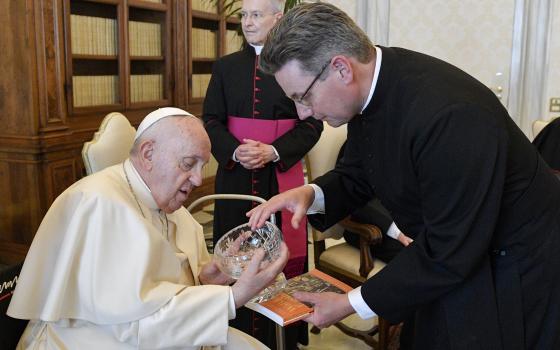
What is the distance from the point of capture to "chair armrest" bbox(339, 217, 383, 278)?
113 inches

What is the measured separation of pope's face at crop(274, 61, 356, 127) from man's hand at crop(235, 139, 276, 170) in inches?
45.8

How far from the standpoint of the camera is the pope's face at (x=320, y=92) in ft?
4.76

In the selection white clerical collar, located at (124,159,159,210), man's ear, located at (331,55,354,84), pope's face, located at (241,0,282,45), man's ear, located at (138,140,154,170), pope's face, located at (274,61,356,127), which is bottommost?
white clerical collar, located at (124,159,159,210)

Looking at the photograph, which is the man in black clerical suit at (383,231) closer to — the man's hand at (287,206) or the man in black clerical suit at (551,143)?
the man's hand at (287,206)

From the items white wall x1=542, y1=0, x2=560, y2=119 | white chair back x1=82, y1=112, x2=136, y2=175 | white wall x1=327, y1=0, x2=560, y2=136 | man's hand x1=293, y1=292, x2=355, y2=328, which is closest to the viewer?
man's hand x1=293, y1=292, x2=355, y2=328

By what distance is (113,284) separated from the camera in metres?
1.61

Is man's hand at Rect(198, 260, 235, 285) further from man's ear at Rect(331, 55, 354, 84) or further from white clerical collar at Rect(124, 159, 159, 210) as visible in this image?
man's ear at Rect(331, 55, 354, 84)

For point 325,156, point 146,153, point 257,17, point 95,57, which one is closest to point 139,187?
point 146,153

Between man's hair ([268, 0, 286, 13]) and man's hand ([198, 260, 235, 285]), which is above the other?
man's hair ([268, 0, 286, 13])

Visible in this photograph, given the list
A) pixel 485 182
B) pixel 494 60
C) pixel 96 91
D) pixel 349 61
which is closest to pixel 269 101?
pixel 349 61

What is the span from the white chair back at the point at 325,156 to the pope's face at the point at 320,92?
155cm

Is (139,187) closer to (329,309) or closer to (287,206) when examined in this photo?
(287,206)

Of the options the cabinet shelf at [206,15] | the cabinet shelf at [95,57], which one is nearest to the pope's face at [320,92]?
the cabinet shelf at [95,57]

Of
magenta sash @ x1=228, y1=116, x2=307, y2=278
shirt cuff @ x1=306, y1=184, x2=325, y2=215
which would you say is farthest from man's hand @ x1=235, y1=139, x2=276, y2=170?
shirt cuff @ x1=306, y1=184, x2=325, y2=215
